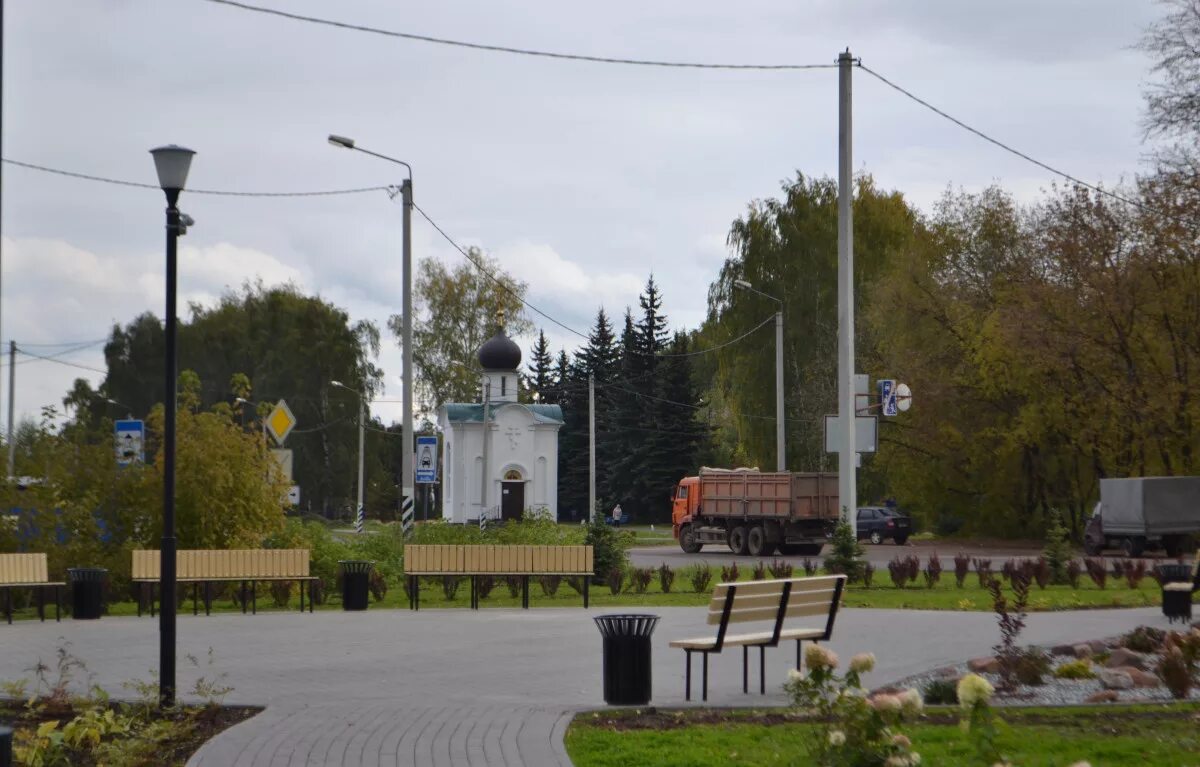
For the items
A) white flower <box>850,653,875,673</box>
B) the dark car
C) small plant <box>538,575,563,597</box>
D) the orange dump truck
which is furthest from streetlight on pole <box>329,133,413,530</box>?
the dark car

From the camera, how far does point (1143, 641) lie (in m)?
14.0

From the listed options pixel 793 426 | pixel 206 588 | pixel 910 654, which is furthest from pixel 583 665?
pixel 793 426

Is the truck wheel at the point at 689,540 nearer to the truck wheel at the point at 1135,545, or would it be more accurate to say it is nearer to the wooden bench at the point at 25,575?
the truck wheel at the point at 1135,545

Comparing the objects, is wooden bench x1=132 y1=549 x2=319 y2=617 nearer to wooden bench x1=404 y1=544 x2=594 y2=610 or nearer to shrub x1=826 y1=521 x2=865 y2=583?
wooden bench x1=404 y1=544 x2=594 y2=610

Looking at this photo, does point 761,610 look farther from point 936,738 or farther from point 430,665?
point 430,665

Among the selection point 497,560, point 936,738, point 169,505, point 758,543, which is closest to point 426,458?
point 497,560

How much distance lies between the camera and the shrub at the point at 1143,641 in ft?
45.5

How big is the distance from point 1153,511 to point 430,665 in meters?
30.1

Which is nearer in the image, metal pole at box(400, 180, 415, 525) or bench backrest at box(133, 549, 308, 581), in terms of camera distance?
bench backrest at box(133, 549, 308, 581)

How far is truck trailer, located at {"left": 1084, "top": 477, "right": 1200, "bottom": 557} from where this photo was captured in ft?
128

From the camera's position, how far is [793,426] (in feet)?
191

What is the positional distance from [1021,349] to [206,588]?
102 feet

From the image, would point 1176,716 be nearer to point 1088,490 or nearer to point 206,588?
point 206,588

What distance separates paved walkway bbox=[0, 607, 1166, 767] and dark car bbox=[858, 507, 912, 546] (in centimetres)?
3055
